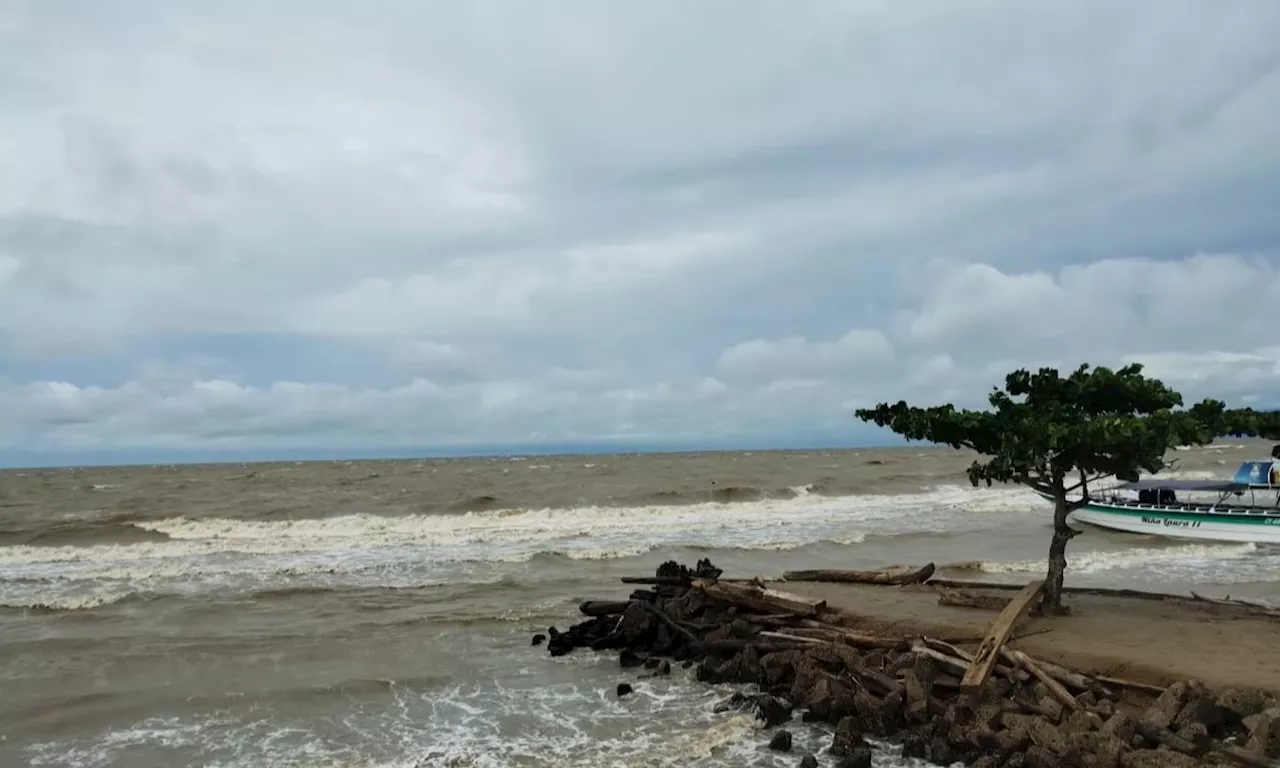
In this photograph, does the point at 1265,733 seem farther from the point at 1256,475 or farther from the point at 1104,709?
the point at 1256,475

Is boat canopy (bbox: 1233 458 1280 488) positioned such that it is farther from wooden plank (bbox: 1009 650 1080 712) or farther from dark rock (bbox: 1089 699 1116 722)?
dark rock (bbox: 1089 699 1116 722)

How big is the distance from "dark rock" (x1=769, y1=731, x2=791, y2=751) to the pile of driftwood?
0.06 ft

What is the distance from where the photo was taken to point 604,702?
12.1 m

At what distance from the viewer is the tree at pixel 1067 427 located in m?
11.1

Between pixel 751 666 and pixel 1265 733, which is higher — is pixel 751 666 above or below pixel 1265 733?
below

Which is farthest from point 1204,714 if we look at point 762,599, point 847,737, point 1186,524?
point 1186,524

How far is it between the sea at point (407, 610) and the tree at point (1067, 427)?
4.48 m

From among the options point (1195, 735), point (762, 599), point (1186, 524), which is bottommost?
point (1195, 735)

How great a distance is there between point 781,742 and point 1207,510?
73.8 ft

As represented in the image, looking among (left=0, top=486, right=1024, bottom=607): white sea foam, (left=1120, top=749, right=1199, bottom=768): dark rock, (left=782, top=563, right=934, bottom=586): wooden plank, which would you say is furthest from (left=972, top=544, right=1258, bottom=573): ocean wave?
(left=1120, top=749, right=1199, bottom=768): dark rock

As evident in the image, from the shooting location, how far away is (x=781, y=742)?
32.2ft

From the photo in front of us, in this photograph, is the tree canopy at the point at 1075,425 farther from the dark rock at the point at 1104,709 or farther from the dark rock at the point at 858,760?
the dark rock at the point at 858,760

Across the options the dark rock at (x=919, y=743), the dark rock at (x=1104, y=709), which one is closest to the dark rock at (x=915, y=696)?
the dark rock at (x=919, y=743)

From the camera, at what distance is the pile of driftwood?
329 inches
